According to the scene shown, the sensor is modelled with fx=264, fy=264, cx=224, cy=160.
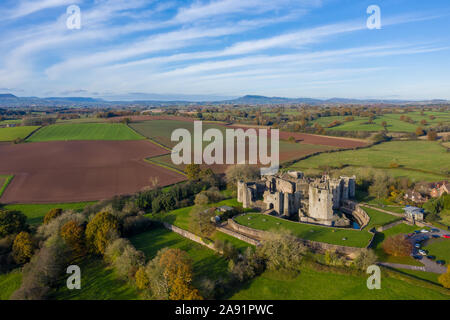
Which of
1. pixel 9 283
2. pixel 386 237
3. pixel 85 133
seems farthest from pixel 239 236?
pixel 85 133

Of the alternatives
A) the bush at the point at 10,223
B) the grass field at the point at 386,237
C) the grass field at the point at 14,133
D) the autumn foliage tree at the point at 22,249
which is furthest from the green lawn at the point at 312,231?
the grass field at the point at 14,133

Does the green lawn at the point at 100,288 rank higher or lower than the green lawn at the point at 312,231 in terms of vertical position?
lower

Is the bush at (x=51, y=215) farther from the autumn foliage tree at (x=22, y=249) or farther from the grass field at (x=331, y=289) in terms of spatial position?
the grass field at (x=331, y=289)

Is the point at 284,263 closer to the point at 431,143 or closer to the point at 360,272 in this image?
the point at 360,272

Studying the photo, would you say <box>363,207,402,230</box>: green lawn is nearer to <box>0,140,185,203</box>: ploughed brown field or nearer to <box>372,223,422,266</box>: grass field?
<box>372,223,422,266</box>: grass field

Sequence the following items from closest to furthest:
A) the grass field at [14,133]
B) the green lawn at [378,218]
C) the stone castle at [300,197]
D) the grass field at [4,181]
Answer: the green lawn at [378,218]
the stone castle at [300,197]
the grass field at [4,181]
the grass field at [14,133]

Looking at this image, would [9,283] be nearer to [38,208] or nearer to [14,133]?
[38,208]
